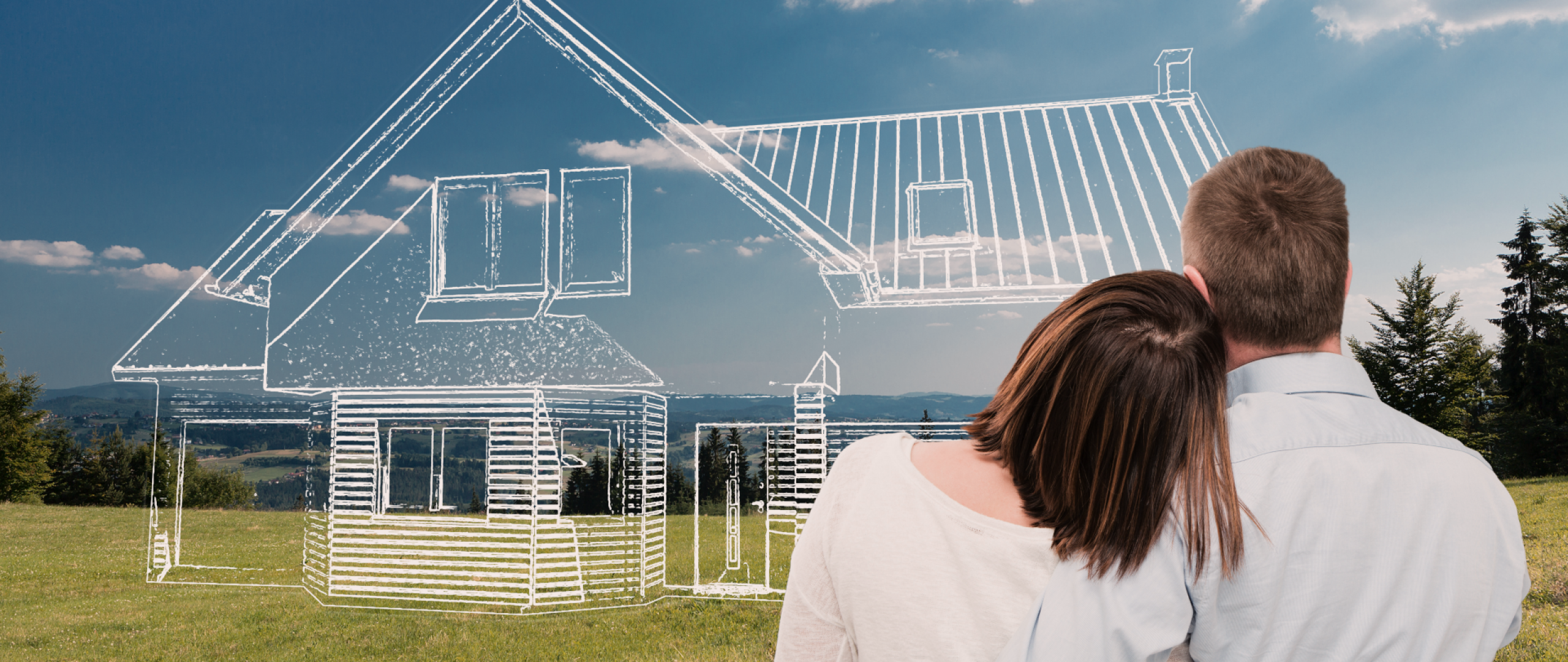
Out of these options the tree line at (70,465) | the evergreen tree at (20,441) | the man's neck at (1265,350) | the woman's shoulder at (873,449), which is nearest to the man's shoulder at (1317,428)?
the man's neck at (1265,350)

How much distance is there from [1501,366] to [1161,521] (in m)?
35.4

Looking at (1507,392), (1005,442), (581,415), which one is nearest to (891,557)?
(1005,442)

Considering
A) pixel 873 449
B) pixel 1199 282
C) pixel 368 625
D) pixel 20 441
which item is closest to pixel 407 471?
pixel 368 625

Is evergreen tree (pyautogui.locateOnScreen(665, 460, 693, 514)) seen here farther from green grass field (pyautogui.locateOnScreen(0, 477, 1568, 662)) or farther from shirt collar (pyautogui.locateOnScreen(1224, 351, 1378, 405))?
shirt collar (pyautogui.locateOnScreen(1224, 351, 1378, 405))

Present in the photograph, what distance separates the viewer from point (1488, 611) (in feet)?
4.95

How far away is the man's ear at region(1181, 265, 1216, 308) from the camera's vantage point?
1823 mm

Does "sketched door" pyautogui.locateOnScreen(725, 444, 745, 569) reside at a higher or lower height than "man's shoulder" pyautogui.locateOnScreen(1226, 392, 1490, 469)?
lower

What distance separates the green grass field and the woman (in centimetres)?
717

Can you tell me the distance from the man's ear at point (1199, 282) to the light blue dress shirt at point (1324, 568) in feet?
1.27

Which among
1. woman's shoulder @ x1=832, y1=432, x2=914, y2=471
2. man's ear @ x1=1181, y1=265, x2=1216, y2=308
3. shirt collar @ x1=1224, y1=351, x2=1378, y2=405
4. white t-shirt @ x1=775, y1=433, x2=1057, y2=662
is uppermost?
man's ear @ x1=1181, y1=265, x2=1216, y2=308

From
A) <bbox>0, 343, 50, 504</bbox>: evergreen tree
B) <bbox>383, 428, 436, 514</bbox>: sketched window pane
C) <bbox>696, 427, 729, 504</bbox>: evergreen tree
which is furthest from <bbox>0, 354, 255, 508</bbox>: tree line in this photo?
<bbox>696, 427, 729, 504</bbox>: evergreen tree

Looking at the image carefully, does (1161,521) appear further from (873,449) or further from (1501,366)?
(1501,366)

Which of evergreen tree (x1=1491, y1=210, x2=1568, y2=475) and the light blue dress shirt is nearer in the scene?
the light blue dress shirt

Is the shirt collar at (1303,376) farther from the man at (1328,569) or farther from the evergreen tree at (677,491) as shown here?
the evergreen tree at (677,491)
